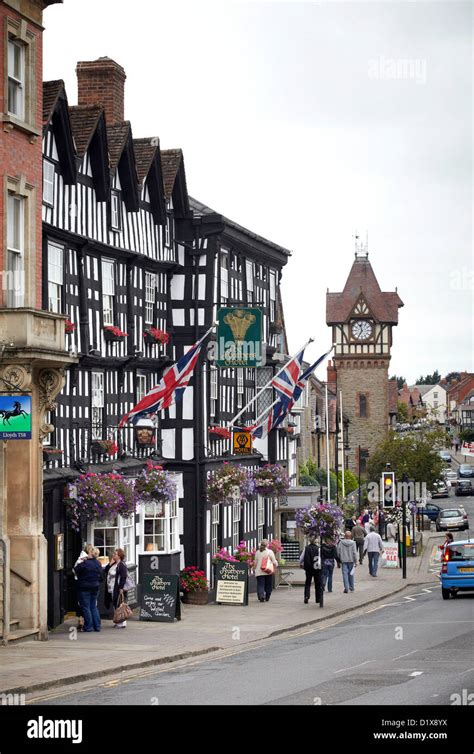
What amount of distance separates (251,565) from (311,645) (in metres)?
12.8

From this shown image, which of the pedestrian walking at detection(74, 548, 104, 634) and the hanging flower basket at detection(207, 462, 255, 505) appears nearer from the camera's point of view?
the pedestrian walking at detection(74, 548, 104, 634)

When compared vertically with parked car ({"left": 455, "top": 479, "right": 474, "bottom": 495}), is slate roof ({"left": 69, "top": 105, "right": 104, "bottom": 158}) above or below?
above

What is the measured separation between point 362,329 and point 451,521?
50239 millimetres

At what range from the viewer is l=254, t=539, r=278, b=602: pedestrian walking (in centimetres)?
3338

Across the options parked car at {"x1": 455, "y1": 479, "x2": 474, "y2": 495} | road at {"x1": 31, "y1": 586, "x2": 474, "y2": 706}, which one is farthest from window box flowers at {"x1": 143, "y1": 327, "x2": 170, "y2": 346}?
parked car at {"x1": 455, "y1": 479, "x2": 474, "y2": 495}

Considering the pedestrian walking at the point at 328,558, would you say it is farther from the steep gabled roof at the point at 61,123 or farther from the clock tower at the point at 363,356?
the clock tower at the point at 363,356

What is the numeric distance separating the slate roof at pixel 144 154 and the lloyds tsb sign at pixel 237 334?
4.06m

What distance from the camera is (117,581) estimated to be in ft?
89.9

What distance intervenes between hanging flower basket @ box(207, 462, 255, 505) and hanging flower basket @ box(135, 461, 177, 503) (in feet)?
14.0

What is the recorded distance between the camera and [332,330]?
121250 millimetres

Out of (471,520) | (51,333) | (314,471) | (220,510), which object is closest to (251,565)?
(220,510)

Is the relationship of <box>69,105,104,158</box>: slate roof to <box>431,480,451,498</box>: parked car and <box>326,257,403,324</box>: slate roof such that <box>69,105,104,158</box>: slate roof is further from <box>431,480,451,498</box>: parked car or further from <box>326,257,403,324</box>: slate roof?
<box>326,257,403,324</box>: slate roof

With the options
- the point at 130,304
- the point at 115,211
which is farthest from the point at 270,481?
the point at 115,211

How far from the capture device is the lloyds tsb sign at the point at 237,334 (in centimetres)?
3488
